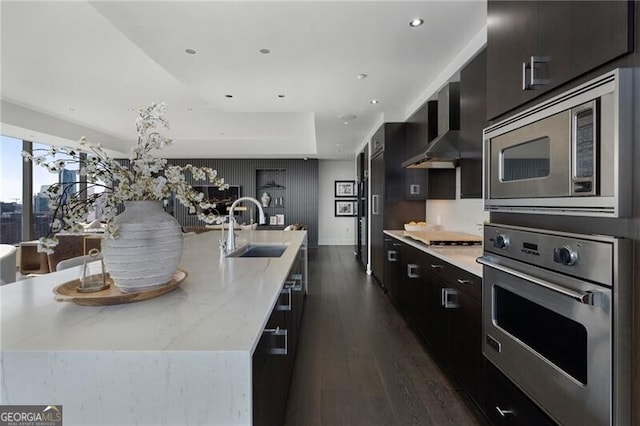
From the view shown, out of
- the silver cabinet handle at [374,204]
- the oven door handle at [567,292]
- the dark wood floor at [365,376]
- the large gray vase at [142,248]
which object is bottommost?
the dark wood floor at [365,376]

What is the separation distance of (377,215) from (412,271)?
6.76ft

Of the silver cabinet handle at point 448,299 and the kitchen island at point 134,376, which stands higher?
the kitchen island at point 134,376

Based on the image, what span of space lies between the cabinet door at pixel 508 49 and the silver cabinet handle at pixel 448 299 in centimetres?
116

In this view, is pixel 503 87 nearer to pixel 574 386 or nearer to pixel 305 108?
pixel 574 386

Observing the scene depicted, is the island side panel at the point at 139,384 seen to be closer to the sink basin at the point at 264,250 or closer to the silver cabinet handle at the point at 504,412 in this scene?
the silver cabinet handle at the point at 504,412

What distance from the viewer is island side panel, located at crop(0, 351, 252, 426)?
714 mm

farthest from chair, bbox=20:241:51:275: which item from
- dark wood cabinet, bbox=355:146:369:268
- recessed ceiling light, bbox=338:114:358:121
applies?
dark wood cabinet, bbox=355:146:369:268

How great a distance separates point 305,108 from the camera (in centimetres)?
439

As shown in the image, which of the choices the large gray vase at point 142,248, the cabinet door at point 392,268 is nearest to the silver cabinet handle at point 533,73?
the large gray vase at point 142,248

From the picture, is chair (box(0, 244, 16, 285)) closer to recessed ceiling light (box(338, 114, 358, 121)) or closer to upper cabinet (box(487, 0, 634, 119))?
upper cabinet (box(487, 0, 634, 119))

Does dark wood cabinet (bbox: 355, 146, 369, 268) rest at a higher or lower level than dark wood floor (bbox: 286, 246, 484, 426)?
higher

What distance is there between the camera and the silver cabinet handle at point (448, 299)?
1.96m

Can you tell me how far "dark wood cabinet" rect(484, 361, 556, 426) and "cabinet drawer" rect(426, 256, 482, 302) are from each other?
0.38m

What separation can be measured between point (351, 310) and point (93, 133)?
7.59 m
